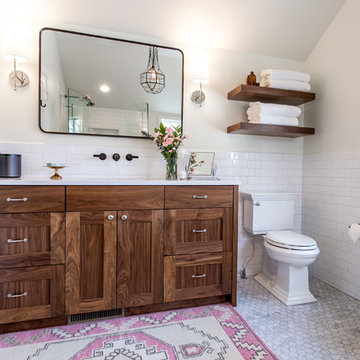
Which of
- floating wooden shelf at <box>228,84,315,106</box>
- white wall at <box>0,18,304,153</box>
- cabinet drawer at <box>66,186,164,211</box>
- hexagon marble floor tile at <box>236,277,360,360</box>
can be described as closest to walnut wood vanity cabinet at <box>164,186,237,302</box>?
cabinet drawer at <box>66,186,164,211</box>

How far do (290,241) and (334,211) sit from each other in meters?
0.67

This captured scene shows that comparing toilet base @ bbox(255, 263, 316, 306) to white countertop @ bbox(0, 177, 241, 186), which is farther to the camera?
toilet base @ bbox(255, 263, 316, 306)

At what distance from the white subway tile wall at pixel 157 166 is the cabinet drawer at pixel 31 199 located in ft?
1.61

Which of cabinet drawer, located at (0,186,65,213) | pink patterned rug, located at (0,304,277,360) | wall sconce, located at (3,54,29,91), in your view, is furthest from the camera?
wall sconce, located at (3,54,29,91)

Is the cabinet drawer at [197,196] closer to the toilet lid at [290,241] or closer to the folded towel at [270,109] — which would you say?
the toilet lid at [290,241]

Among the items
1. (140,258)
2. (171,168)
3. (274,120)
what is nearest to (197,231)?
(140,258)

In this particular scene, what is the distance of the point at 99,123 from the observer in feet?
7.03

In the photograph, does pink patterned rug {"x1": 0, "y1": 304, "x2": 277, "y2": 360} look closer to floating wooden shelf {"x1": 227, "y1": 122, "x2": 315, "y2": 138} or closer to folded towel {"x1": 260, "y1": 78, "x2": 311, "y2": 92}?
floating wooden shelf {"x1": 227, "y1": 122, "x2": 315, "y2": 138}

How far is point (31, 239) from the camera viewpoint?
158cm

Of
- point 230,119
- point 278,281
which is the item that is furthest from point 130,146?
point 278,281

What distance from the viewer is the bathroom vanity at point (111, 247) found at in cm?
156

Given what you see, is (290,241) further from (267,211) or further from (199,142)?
(199,142)

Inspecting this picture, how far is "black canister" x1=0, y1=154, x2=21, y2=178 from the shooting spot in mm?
1783

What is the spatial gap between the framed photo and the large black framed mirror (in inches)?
14.3
